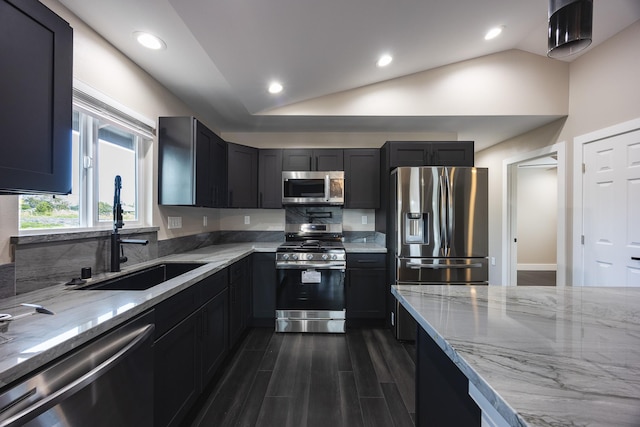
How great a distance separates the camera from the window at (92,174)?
1.42m

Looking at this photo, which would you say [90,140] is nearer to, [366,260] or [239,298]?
[239,298]

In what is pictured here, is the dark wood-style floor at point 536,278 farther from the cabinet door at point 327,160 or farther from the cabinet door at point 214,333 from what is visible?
the cabinet door at point 214,333

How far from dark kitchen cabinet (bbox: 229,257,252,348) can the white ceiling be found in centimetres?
169

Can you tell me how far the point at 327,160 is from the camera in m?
3.22

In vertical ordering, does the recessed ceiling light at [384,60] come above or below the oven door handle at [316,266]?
above

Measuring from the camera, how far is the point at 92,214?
169 centimetres

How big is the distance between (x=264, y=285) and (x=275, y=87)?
2075mm

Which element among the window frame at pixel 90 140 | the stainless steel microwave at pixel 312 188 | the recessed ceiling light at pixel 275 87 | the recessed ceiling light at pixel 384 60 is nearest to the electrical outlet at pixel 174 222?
the window frame at pixel 90 140

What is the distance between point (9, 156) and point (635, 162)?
13.1ft

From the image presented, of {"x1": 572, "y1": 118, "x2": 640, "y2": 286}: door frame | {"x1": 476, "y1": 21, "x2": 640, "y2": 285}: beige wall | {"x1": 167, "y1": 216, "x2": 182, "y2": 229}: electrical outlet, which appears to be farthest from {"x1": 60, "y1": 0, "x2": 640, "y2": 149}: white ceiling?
{"x1": 167, "y1": 216, "x2": 182, "y2": 229}: electrical outlet

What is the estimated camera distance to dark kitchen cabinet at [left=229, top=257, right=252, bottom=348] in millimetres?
2226

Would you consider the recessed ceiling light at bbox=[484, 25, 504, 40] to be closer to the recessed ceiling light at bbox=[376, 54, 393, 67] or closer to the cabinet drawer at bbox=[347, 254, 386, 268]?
the recessed ceiling light at bbox=[376, 54, 393, 67]

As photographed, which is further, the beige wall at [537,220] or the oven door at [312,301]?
the beige wall at [537,220]

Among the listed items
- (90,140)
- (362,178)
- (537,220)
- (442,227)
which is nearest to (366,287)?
(442,227)
